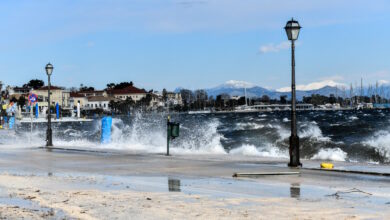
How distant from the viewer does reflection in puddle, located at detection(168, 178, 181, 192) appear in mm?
13062

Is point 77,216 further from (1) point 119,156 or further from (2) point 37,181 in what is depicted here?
(1) point 119,156

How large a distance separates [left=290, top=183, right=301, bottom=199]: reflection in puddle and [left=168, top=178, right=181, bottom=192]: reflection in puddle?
222cm

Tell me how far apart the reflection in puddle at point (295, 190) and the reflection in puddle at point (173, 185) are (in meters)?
2.22

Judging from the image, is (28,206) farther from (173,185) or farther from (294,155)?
(294,155)

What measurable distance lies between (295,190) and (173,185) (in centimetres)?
264

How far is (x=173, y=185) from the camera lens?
45.3ft

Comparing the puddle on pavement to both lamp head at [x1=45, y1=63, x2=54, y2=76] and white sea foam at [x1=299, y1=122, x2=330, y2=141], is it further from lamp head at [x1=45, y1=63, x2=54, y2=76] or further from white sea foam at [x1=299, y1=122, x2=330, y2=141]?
white sea foam at [x1=299, y1=122, x2=330, y2=141]

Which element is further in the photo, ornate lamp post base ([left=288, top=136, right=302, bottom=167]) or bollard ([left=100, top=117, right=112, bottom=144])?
bollard ([left=100, top=117, right=112, bottom=144])

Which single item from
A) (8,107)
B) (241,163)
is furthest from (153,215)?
(8,107)

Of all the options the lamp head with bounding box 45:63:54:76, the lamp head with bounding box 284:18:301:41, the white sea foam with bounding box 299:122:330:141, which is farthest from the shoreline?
the white sea foam with bounding box 299:122:330:141

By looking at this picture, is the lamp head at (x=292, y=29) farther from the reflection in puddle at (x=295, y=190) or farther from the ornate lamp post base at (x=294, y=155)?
the reflection in puddle at (x=295, y=190)

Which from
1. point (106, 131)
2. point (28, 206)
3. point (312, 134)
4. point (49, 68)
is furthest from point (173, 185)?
point (312, 134)

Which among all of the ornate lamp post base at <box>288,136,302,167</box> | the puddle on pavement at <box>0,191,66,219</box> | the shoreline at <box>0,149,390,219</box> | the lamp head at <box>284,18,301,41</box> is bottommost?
the puddle on pavement at <box>0,191,66,219</box>

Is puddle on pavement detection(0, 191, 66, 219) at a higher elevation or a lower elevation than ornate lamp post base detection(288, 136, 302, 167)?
lower
